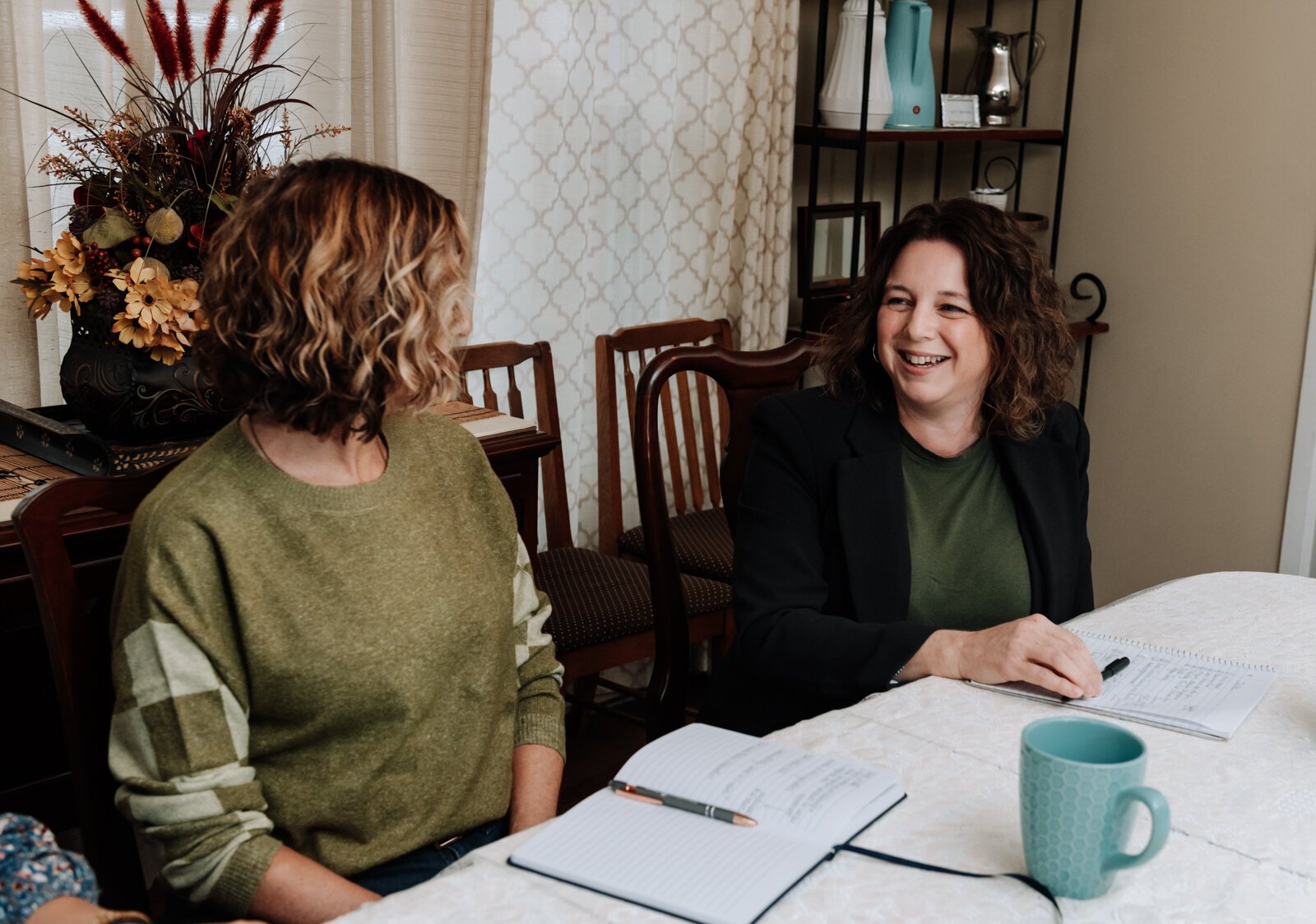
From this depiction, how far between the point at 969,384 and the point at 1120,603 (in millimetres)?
336

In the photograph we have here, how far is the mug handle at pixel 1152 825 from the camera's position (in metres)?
0.83

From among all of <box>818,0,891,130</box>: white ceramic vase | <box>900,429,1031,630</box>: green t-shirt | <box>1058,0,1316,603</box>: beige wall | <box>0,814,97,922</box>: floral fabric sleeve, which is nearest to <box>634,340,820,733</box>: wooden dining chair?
<box>900,429,1031,630</box>: green t-shirt

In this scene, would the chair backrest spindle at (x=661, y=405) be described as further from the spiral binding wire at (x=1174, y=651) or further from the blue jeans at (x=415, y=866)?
the blue jeans at (x=415, y=866)

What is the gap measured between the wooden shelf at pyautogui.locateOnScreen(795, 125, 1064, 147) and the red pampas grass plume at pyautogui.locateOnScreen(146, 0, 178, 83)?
5.47ft

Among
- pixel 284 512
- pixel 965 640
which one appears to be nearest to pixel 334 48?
pixel 284 512

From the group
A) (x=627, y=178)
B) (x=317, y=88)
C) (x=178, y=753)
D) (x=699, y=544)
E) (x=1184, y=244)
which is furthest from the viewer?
(x=1184, y=244)

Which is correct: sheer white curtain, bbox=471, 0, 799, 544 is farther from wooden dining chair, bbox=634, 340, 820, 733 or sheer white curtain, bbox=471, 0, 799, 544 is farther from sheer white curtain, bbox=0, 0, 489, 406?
wooden dining chair, bbox=634, 340, 820, 733

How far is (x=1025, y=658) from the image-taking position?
1.28 metres

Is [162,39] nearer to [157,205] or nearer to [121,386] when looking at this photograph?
[157,205]

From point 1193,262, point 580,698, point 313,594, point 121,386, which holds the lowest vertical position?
point 580,698

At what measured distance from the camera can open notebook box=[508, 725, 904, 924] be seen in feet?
2.90

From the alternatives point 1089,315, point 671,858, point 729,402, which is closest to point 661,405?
point 729,402

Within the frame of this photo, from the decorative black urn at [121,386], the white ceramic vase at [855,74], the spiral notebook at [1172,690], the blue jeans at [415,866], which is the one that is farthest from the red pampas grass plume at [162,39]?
the white ceramic vase at [855,74]

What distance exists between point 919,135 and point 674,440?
0.92 metres
